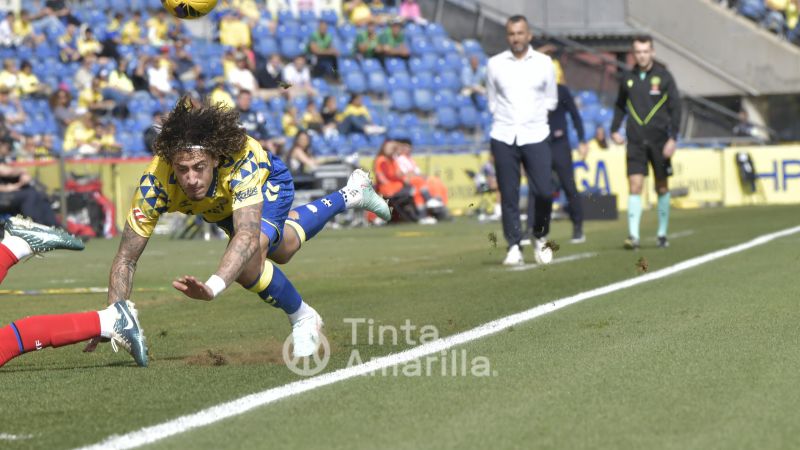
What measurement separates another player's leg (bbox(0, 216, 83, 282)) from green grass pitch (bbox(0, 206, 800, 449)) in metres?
0.57

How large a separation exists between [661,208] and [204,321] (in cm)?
726

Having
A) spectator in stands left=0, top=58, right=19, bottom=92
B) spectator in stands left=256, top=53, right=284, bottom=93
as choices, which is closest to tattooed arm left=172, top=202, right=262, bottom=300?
spectator in stands left=256, top=53, right=284, bottom=93

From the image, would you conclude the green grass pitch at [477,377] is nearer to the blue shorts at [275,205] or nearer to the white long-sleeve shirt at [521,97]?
the blue shorts at [275,205]

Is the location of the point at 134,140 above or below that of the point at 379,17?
below

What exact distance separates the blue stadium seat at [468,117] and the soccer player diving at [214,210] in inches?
845

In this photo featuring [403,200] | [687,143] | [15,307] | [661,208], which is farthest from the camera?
[687,143]

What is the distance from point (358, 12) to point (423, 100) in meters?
2.75

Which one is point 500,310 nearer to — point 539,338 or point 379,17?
point 539,338

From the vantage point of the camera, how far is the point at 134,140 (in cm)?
2569

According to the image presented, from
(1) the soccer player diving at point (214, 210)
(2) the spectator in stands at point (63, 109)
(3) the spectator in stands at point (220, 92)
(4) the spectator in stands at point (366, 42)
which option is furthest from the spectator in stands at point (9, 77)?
(1) the soccer player diving at point (214, 210)

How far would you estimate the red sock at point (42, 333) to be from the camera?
6.48 meters

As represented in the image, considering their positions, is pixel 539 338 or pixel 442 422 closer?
pixel 442 422

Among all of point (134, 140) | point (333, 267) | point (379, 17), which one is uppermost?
point (379, 17)

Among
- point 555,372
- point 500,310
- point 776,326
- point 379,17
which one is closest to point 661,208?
point 500,310
